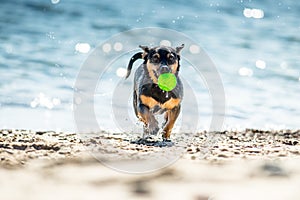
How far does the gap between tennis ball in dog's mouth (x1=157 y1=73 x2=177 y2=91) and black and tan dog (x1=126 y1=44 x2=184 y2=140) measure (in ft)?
0.20

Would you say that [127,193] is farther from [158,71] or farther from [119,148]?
[158,71]

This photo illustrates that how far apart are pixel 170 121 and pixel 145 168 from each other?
288 centimetres

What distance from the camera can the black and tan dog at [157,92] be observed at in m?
7.85

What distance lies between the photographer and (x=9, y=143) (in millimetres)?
6906

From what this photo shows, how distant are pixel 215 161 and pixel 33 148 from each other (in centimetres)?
249

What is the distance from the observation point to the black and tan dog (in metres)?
7.85

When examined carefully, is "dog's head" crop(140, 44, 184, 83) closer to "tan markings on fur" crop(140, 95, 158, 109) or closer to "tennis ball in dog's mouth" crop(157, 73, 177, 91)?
"tennis ball in dog's mouth" crop(157, 73, 177, 91)

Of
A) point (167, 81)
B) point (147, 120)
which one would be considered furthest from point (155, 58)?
point (147, 120)

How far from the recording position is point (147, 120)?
8109mm

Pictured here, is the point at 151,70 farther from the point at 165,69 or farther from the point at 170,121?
the point at 170,121

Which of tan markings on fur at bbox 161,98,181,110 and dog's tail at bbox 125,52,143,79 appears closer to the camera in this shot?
tan markings on fur at bbox 161,98,181,110

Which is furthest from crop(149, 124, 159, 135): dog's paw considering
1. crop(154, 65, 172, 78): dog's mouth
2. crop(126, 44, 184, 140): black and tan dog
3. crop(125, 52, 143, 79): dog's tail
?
crop(125, 52, 143, 79): dog's tail

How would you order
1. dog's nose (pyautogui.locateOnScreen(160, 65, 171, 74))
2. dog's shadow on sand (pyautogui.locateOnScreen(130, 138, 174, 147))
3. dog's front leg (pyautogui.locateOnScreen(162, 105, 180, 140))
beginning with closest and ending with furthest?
dog's shadow on sand (pyautogui.locateOnScreen(130, 138, 174, 147)), dog's nose (pyautogui.locateOnScreen(160, 65, 171, 74)), dog's front leg (pyautogui.locateOnScreen(162, 105, 180, 140))

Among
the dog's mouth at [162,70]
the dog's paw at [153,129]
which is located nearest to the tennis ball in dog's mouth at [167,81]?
the dog's mouth at [162,70]
